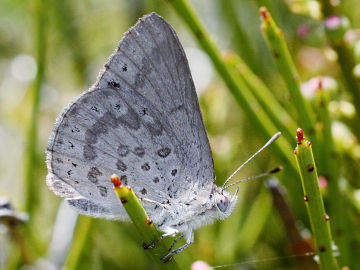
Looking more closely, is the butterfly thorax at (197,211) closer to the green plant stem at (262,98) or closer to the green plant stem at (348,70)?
the green plant stem at (262,98)

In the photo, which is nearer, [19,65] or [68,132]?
[68,132]

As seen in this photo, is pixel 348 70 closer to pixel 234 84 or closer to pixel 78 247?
pixel 234 84

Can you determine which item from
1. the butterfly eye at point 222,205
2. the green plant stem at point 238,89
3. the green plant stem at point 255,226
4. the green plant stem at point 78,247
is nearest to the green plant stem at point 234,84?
the green plant stem at point 238,89

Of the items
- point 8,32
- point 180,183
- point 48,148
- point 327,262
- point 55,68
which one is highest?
point 8,32

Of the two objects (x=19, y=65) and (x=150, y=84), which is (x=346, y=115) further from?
(x=19, y=65)

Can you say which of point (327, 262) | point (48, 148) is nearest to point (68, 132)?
point (48, 148)

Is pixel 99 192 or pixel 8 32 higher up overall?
pixel 8 32

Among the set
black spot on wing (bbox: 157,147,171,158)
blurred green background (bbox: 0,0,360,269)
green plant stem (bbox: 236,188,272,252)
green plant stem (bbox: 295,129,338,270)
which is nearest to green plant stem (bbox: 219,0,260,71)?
blurred green background (bbox: 0,0,360,269)
